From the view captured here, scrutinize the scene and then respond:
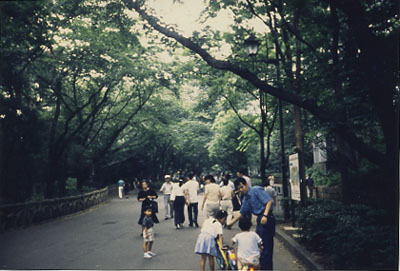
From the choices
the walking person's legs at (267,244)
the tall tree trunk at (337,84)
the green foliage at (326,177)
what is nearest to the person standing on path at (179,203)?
the tall tree trunk at (337,84)

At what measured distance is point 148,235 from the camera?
7.76 metres

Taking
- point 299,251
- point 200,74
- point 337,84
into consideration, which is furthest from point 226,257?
point 200,74

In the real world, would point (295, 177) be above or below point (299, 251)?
above

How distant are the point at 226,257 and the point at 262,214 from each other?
1.05m

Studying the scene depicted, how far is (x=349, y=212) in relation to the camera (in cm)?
716

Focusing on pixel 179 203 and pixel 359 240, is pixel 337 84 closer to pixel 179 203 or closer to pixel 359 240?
pixel 359 240

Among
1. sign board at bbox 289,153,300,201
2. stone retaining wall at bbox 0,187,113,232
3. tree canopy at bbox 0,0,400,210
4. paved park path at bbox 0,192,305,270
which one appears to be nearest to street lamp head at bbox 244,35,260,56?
tree canopy at bbox 0,0,400,210

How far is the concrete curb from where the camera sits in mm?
6496

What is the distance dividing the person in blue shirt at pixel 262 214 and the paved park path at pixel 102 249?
4.09 ft

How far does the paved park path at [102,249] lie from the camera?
23.6 ft

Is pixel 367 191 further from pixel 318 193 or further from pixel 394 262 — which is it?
pixel 394 262

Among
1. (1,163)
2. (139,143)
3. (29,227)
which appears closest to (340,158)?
(29,227)

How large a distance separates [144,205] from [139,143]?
23.1 metres

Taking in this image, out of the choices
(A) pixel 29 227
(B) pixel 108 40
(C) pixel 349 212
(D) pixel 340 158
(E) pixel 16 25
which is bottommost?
(A) pixel 29 227
